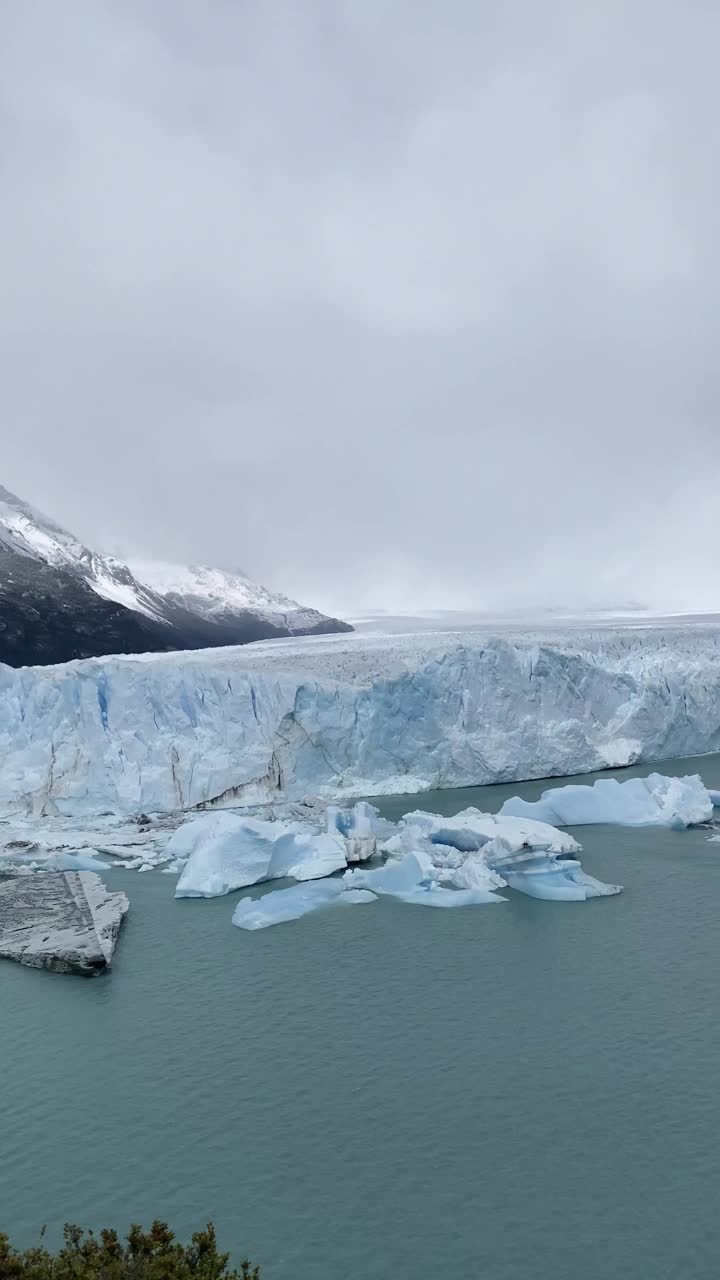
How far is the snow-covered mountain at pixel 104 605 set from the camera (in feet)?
133

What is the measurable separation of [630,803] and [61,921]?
31.7 feet

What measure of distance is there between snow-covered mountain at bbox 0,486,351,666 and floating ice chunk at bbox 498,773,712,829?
2808 centimetres

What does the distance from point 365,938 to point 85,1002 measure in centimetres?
322

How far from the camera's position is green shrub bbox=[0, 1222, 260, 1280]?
13.0 feet

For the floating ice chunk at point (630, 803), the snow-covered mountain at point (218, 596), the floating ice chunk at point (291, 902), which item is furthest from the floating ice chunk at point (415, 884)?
the snow-covered mountain at point (218, 596)

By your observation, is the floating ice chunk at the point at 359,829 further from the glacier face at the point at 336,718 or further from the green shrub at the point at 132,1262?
the green shrub at the point at 132,1262

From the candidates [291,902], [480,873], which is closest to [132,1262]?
[291,902]

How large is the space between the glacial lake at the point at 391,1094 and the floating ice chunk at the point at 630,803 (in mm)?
4327

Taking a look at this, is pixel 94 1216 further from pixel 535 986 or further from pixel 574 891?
pixel 574 891

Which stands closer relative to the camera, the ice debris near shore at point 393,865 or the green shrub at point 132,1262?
the green shrub at point 132,1262

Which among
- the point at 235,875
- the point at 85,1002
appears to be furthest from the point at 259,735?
the point at 85,1002

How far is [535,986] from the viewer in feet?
29.4

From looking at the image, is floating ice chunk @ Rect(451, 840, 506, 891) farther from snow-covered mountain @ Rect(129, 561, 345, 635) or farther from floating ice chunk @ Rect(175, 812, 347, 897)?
snow-covered mountain @ Rect(129, 561, 345, 635)

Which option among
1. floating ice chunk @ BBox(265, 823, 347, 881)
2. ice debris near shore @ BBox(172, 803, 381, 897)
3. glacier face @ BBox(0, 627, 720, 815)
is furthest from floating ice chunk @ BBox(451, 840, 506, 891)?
glacier face @ BBox(0, 627, 720, 815)
